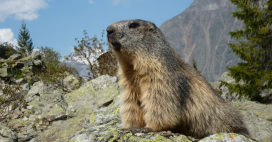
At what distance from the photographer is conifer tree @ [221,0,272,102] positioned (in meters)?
16.3

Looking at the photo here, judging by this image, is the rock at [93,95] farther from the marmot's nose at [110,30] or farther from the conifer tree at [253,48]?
the conifer tree at [253,48]

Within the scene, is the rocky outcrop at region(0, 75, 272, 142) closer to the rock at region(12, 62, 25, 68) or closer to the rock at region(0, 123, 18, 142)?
the rock at region(0, 123, 18, 142)

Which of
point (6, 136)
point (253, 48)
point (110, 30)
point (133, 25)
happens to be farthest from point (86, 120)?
point (253, 48)

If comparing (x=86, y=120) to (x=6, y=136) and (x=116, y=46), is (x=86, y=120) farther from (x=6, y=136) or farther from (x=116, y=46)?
(x=116, y=46)

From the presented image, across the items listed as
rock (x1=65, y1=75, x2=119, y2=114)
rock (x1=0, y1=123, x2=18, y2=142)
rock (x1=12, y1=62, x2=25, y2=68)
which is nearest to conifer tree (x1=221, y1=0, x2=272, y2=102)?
rock (x1=65, y1=75, x2=119, y2=114)

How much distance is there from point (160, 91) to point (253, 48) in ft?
55.1

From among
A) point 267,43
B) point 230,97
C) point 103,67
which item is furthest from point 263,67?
point 103,67

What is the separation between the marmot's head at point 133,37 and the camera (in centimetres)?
388

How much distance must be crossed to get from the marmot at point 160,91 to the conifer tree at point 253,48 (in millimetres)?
14374

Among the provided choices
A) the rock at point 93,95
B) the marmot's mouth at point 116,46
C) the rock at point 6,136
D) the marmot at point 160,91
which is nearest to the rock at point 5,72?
the rock at point 93,95

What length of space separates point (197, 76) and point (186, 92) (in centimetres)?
62

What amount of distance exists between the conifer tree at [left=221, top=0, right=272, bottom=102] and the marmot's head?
581 inches

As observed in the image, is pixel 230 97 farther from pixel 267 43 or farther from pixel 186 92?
pixel 186 92

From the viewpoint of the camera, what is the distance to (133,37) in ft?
13.1
